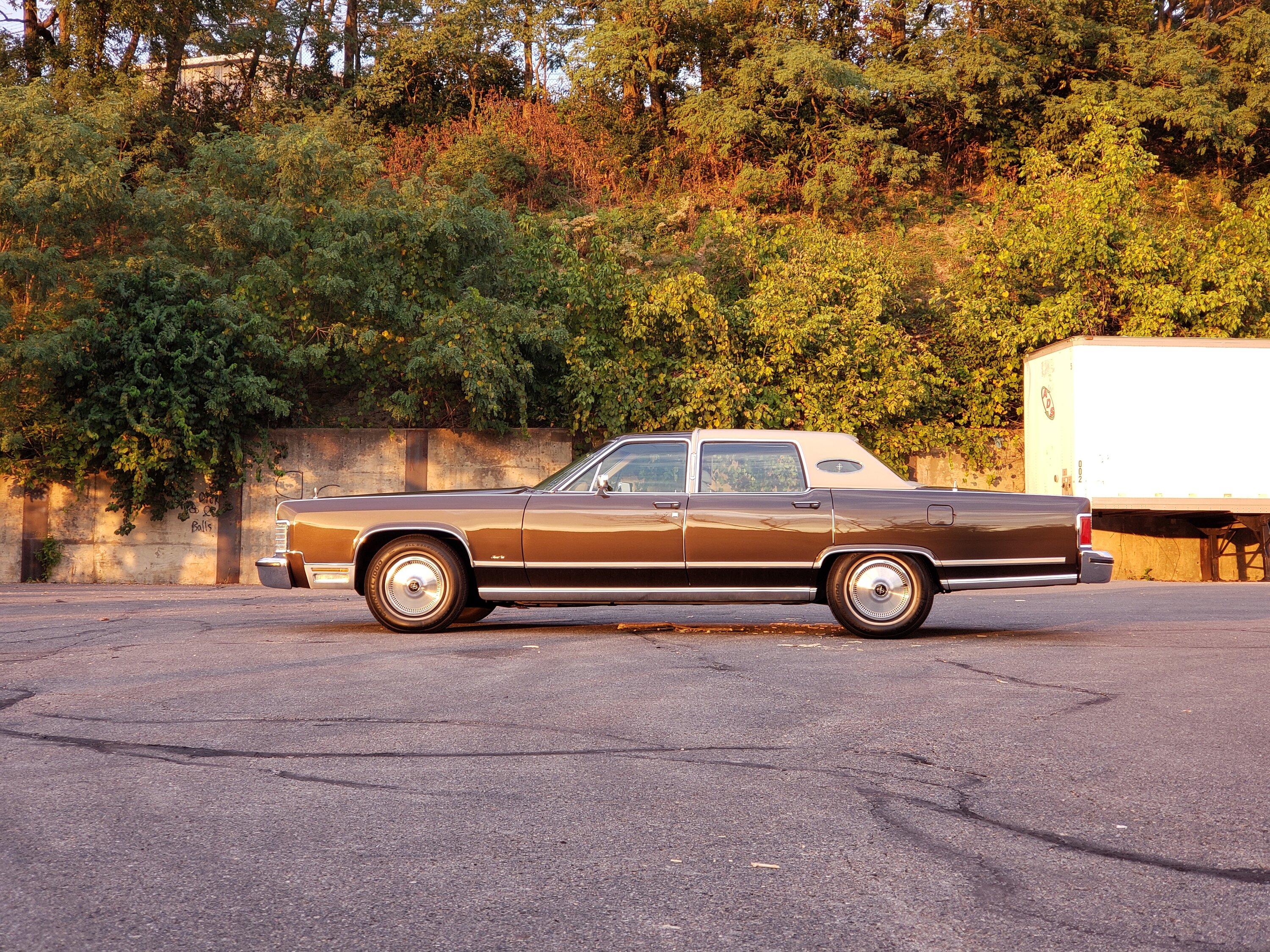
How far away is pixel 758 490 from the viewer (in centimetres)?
994

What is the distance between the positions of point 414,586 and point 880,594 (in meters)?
3.90

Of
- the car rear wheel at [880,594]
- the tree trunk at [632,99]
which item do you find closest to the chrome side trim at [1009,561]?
the car rear wheel at [880,594]

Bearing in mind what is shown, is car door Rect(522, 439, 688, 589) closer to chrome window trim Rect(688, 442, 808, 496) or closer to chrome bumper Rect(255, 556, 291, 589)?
chrome window trim Rect(688, 442, 808, 496)

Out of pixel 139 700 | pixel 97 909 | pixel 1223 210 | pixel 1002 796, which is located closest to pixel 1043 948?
pixel 1002 796

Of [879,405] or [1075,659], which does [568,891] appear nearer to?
[1075,659]

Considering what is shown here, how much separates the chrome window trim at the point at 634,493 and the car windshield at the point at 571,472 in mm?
37

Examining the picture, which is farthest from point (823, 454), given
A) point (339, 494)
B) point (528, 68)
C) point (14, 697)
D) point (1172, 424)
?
point (528, 68)

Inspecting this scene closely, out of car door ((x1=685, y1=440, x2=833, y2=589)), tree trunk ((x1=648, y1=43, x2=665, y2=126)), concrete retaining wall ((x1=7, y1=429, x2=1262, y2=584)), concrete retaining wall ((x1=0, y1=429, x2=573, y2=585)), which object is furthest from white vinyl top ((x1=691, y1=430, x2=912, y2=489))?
tree trunk ((x1=648, y1=43, x2=665, y2=126))

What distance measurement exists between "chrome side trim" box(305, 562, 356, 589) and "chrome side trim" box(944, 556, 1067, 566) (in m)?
4.97

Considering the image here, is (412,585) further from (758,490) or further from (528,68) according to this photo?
(528,68)

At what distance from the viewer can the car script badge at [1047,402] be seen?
67.3 feet

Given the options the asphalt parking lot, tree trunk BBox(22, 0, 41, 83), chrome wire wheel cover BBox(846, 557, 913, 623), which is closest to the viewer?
the asphalt parking lot

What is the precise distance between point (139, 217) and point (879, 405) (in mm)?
14271

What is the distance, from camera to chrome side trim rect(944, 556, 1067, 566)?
977cm
